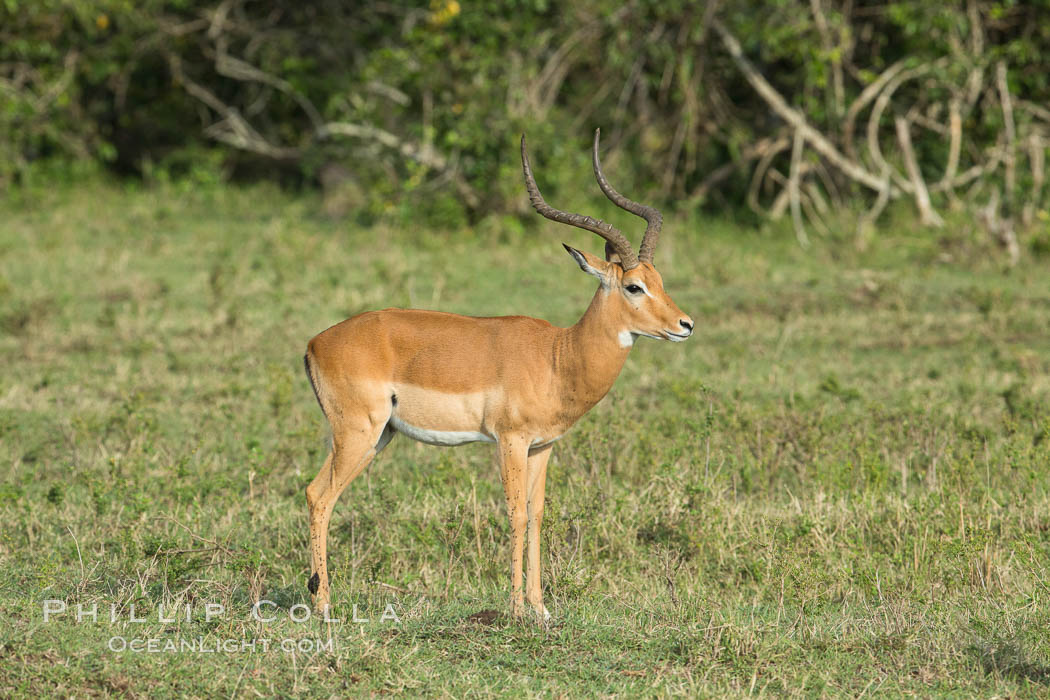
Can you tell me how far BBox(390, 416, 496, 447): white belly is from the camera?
532 cm

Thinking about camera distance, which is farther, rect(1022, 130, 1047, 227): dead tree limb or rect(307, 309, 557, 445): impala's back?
rect(1022, 130, 1047, 227): dead tree limb

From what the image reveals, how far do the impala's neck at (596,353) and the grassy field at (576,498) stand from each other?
33.5 inches

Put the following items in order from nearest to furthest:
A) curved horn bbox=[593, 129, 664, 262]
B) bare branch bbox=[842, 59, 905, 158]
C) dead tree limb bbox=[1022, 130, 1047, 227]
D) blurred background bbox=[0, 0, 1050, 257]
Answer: curved horn bbox=[593, 129, 664, 262]
bare branch bbox=[842, 59, 905, 158]
blurred background bbox=[0, 0, 1050, 257]
dead tree limb bbox=[1022, 130, 1047, 227]

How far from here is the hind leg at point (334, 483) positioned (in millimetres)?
5344

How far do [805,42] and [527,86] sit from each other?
307cm

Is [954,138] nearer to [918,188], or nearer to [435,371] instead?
[918,188]

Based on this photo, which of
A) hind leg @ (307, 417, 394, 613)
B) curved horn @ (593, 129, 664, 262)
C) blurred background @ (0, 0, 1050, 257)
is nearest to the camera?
hind leg @ (307, 417, 394, 613)

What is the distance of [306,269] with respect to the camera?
12961mm

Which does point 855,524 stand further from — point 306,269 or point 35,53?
point 35,53

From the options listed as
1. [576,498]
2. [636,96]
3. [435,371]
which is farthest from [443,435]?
[636,96]

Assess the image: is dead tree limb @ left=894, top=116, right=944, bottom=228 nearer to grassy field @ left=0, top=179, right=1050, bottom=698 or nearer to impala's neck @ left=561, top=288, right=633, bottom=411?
grassy field @ left=0, top=179, right=1050, bottom=698

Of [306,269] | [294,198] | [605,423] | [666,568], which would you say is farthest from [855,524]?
[294,198]

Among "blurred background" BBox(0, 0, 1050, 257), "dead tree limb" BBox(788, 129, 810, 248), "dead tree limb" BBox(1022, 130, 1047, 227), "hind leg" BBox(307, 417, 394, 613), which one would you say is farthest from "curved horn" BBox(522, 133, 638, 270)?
"dead tree limb" BBox(1022, 130, 1047, 227)

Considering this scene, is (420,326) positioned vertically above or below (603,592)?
above
